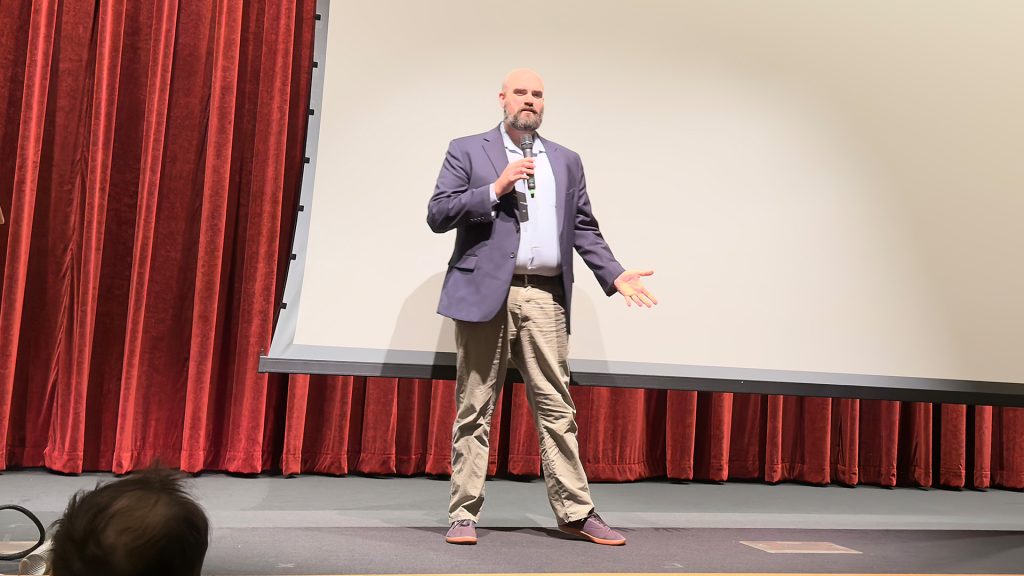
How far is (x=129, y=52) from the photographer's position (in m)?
3.44

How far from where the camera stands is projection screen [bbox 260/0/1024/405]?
2775mm

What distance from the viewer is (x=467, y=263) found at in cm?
249

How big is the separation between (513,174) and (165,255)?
5.79ft

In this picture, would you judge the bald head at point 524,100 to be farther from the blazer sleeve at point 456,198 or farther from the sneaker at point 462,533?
the sneaker at point 462,533

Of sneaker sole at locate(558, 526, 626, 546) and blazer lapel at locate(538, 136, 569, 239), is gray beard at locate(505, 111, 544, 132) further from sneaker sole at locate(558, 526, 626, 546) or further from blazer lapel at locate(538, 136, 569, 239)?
sneaker sole at locate(558, 526, 626, 546)

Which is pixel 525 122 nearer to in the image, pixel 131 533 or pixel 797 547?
pixel 797 547

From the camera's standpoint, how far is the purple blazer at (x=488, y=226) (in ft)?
7.96

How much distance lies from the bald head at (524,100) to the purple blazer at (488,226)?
10cm

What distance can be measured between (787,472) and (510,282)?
7.43 ft

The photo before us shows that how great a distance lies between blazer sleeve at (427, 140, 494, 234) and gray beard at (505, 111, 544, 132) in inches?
6.7

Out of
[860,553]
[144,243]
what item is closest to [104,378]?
[144,243]

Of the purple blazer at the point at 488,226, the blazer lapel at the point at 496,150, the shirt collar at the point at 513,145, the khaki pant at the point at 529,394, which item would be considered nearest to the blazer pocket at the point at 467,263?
the purple blazer at the point at 488,226

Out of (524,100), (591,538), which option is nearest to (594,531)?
(591,538)

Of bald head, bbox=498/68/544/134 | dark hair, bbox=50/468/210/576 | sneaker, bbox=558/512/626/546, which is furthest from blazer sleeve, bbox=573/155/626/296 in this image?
dark hair, bbox=50/468/210/576
